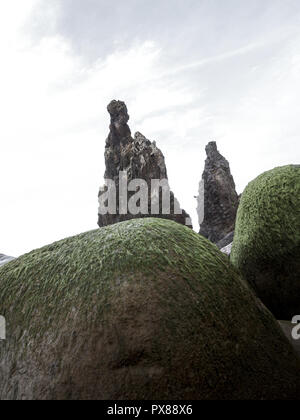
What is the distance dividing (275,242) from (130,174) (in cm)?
3266

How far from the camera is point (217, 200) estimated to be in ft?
105

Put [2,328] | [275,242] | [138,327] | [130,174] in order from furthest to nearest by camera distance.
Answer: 1. [130,174]
2. [275,242]
3. [2,328]
4. [138,327]

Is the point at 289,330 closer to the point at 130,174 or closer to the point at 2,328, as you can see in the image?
the point at 2,328

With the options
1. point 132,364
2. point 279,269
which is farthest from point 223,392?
point 279,269

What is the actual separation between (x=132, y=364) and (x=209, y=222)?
2923 centimetres

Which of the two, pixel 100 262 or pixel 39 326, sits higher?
pixel 100 262

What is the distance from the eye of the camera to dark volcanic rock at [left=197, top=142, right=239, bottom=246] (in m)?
31.1

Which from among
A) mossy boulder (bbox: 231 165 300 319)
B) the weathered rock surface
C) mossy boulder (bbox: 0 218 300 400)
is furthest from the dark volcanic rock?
mossy boulder (bbox: 0 218 300 400)

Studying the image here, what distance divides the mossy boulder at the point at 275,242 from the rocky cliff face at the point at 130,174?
27198mm

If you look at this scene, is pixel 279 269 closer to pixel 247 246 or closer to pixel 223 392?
pixel 247 246

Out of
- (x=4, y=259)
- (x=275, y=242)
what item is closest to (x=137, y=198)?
(x=4, y=259)

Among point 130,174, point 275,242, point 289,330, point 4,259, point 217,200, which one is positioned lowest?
point 289,330
